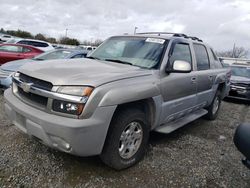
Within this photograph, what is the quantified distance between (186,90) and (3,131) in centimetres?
310

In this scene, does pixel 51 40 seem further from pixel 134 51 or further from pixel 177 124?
pixel 177 124

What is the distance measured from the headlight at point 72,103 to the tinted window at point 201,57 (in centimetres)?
278

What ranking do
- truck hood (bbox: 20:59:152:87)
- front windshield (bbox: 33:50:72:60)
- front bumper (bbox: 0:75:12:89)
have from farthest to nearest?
front windshield (bbox: 33:50:72:60), front bumper (bbox: 0:75:12:89), truck hood (bbox: 20:59:152:87)

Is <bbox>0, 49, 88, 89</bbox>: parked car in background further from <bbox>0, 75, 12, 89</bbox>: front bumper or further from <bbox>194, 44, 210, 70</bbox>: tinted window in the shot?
<bbox>194, 44, 210, 70</bbox>: tinted window

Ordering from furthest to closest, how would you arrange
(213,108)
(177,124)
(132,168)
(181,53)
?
(213,108) → (181,53) → (177,124) → (132,168)

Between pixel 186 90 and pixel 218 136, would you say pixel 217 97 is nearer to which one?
pixel 218 136

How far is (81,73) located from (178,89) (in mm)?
1649

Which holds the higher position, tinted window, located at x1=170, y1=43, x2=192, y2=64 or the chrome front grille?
tinted window, located at x1=170, y1=43, x2=192, y2=64

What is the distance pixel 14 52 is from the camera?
9172 mm

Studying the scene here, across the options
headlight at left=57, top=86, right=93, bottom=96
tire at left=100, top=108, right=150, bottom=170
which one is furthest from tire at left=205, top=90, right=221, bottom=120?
headlight at left=57, top=86, right=93, bottom=96

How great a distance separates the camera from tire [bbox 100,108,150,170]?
2670 millimetres

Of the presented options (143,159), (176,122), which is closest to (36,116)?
(143,159)

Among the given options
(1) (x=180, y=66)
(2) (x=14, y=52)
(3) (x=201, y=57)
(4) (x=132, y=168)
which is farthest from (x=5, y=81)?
(3) (x=201, y=57)

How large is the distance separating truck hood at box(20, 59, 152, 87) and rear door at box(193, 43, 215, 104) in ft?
5.45
